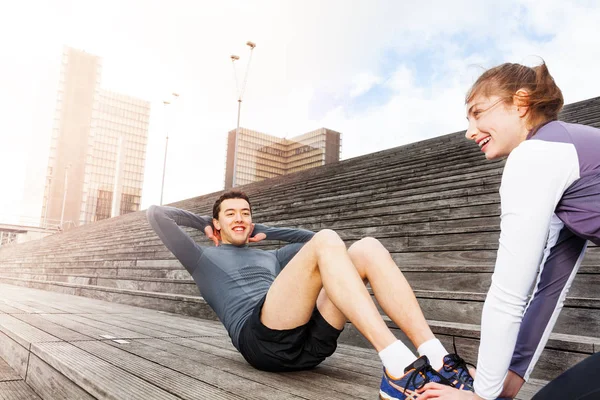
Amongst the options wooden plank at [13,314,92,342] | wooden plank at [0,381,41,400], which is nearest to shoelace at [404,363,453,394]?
wooden plank at [0,381,41,400]

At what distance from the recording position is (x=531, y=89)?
3.34 ft

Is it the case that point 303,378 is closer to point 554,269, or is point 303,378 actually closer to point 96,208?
point 554,269

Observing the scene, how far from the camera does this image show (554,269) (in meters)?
1.06

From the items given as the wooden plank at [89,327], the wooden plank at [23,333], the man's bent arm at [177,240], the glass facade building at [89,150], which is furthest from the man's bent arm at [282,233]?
the glass facade building at [89,150]

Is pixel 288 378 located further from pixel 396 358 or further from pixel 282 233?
pixel 282 233

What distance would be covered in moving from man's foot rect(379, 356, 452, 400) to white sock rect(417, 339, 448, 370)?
0.30ft

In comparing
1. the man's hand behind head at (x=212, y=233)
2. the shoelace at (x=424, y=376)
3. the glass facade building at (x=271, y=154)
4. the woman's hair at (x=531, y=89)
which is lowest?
the shoelace at (x=424, y=376)

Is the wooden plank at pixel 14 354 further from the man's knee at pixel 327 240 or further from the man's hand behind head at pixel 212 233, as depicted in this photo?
the man's knee at pixel 327 240

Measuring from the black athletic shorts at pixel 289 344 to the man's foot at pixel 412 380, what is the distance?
50 cm

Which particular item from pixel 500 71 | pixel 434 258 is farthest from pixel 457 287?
pixel 500 71

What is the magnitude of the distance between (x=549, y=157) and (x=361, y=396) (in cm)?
95

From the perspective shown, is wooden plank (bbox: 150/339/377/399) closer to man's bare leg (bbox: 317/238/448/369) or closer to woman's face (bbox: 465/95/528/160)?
man's bare leg (bbox: 317/238/448/369)

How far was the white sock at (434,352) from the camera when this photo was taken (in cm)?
123

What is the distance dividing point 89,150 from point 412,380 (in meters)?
94.2
